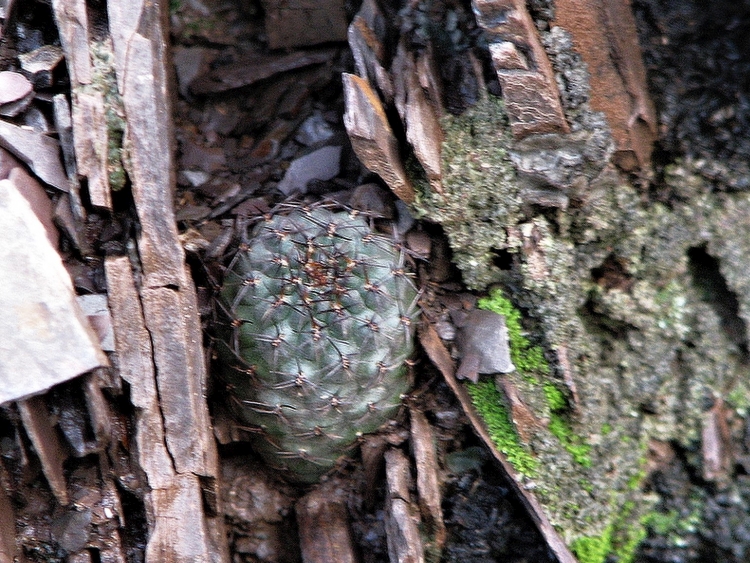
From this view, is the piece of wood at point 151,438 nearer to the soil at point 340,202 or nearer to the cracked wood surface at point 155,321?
the cracked wood surface at point 155,321

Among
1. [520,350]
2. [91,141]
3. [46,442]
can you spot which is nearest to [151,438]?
[46,442]

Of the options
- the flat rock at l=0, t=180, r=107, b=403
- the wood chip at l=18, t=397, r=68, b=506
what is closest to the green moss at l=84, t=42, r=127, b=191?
the flat rock at l=0, t=180, r=107, b=403

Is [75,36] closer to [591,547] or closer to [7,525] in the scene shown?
[7,525]

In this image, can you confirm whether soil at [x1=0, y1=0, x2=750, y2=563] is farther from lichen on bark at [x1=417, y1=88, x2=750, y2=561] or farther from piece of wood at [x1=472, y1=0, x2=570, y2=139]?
piece of wood at [x1=472, y1=0, x2=570, y2=139]

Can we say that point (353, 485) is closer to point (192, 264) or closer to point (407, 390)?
point (407, 390)

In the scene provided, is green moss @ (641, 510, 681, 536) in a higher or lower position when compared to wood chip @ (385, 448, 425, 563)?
lower

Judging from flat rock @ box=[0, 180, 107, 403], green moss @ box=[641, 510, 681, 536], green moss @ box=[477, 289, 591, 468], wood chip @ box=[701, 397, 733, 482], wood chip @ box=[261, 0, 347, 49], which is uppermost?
wood chip @ box=[261, 0, 347, 49]
